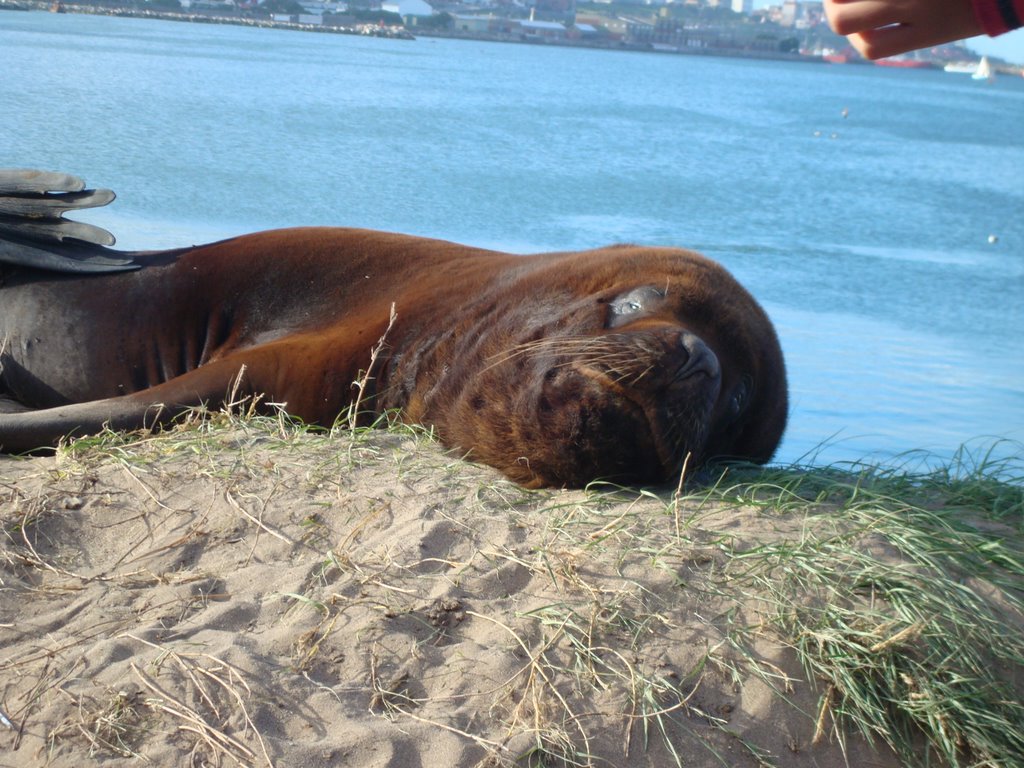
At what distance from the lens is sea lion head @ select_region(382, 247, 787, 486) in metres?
3.40

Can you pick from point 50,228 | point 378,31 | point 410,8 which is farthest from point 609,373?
point 410,8

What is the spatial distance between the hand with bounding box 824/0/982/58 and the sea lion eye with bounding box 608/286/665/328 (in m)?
1.62

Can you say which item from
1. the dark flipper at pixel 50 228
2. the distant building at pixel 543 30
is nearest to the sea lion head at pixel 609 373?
the dark flipper at pixel 50 228

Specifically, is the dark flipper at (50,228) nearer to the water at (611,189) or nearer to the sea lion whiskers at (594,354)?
the sea lion whiskers at (594,354)

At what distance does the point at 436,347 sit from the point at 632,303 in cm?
78

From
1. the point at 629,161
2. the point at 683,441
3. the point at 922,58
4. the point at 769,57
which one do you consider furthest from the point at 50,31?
the point at 922,58

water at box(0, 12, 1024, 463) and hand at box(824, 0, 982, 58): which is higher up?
hand at box(824, 0, 982, 58)

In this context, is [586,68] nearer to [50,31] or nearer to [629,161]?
[50,31]

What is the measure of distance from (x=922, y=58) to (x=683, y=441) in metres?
107

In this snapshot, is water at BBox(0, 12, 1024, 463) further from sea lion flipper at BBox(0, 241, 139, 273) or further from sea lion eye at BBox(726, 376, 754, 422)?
sea lion flipper at BBox(0, 241, 139, 273)

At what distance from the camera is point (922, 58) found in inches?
3944

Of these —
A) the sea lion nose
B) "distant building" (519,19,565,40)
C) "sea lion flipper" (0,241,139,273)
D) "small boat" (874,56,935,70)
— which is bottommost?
"small boat" (874,56,935,70)

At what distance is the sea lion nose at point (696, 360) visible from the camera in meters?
3.38

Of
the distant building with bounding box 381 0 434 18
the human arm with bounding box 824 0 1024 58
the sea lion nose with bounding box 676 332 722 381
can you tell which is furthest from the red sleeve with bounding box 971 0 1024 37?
the distant building with bounding box 381 0 434 18
